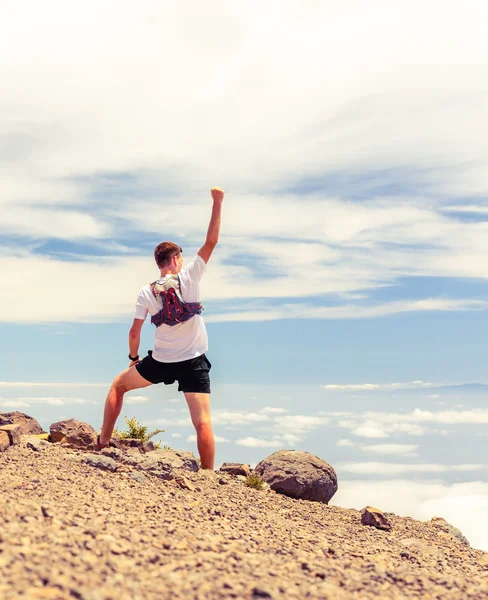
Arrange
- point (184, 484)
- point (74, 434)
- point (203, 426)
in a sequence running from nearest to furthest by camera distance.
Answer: point (184, 484) < point (203, 426) < point (74, 434)

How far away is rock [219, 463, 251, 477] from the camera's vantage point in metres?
10.9

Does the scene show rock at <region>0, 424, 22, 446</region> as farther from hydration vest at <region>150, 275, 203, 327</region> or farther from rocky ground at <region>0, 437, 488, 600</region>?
hydration vest at <region>150, 275, 203, 327</region>

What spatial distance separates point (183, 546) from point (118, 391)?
526 cm

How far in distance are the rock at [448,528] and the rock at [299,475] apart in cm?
164

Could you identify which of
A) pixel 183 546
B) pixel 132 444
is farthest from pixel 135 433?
pixel 183 546

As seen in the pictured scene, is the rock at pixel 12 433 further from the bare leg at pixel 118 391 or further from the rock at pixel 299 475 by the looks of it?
the rock at pixel 299 475

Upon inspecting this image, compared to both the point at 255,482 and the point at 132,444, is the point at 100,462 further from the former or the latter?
the point at 132,444

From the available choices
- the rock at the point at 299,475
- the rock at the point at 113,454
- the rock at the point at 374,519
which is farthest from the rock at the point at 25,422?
the rock at the point at 374,519

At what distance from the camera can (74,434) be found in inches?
438

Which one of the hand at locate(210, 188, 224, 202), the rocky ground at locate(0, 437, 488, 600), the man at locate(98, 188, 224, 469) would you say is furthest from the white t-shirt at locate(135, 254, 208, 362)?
the rocky ground at locate(0, 437, 488, 600)

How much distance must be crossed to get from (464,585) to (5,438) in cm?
656

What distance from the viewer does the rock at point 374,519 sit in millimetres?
9344

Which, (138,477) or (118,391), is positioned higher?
(118,391)

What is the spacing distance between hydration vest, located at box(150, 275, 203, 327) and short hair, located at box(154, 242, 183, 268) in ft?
0.83
